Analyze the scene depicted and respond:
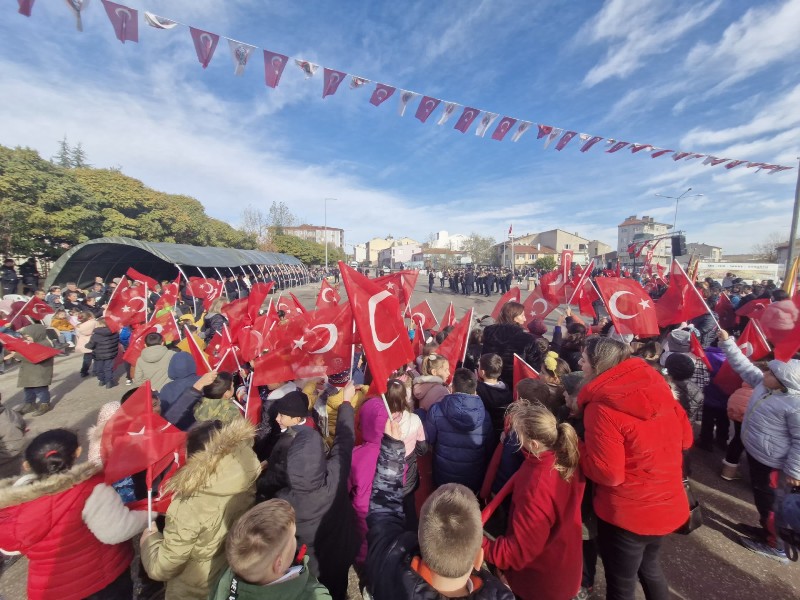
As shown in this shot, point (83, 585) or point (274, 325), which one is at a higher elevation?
point (274, 325)

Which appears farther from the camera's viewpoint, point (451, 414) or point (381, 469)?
point (451, 414)

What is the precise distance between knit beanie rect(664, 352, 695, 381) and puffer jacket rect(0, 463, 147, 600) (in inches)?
192

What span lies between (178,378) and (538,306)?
693cm

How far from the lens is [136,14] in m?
5.98

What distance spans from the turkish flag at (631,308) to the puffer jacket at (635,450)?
3.15 meters

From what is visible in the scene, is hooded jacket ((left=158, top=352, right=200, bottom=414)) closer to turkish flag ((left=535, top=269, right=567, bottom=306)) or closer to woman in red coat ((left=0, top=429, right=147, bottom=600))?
woman in red coat ((left=0, top=429, right=147, bottom=600))

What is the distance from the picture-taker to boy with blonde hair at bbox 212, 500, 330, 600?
1509mm

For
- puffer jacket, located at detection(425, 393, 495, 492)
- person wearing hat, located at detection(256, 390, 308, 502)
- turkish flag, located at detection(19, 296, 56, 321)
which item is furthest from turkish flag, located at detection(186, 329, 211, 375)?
turkish flag, located at detection(19, 296, 56, 321)

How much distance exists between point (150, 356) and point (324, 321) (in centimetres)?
272

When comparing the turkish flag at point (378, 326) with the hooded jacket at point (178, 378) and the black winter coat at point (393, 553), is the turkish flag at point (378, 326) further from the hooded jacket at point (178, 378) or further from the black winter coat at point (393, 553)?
the hooded jacket at point (178, 378)

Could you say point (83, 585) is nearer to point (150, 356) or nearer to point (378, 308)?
point (378, 308)

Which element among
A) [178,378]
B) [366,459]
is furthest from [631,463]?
[178,378]

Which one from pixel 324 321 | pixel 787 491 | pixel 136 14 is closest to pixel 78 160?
pixel 136 14

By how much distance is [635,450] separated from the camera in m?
2.12
